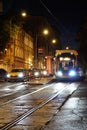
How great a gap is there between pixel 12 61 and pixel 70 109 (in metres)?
59.3

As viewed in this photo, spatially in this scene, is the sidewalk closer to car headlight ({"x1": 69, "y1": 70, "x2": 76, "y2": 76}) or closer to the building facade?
car headlight ({"x1": 69, "y1": 70, "x2": 76, "y2": 76})

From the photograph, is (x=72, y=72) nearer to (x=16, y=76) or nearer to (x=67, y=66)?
(x=67, y=66)

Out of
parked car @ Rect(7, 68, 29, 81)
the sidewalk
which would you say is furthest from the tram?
the sidewalk

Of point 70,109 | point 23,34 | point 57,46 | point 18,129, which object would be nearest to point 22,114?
point 70,109

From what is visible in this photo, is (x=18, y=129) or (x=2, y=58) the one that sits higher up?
(x=2, y=58)

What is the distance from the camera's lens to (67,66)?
180ft

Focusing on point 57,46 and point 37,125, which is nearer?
point 37,125

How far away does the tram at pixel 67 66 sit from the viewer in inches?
2144

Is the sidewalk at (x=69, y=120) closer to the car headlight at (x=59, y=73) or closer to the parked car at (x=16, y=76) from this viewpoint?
the parked car at (x=16, y=76)

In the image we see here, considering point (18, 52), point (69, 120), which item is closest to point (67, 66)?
point (18, 52)

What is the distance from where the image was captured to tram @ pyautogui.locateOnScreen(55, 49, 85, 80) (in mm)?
54469

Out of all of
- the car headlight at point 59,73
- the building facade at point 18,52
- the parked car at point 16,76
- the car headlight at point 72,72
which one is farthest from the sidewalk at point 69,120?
the building facade at point 18,52

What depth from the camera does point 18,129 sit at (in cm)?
1229

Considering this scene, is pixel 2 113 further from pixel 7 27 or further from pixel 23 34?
pixel 23 34
